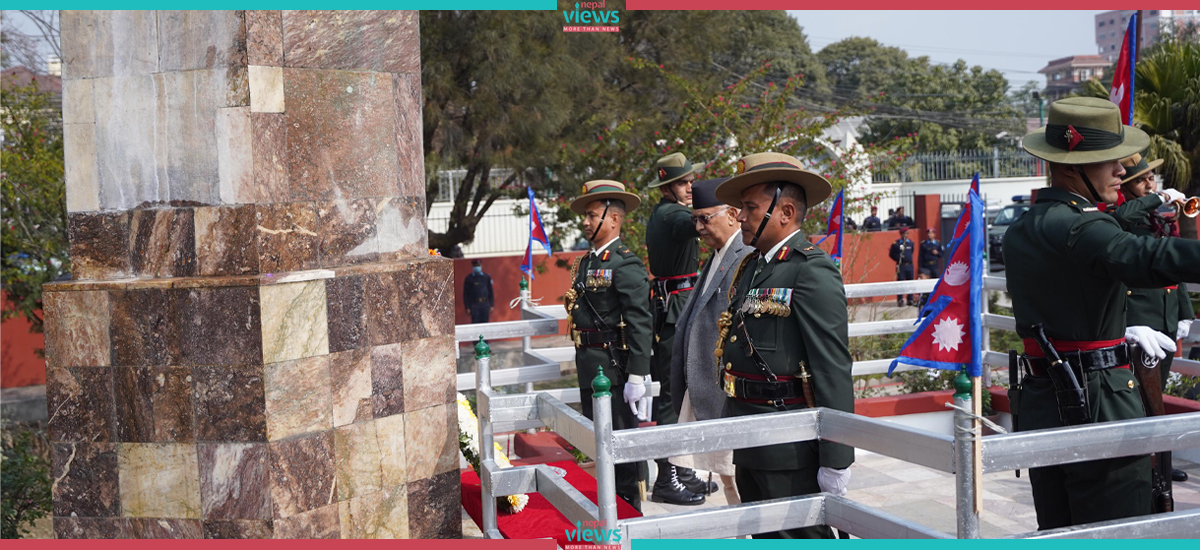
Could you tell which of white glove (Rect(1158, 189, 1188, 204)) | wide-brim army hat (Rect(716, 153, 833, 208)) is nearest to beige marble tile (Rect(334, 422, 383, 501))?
wide-brim army hat (Rect(716, 153, 833, 208))

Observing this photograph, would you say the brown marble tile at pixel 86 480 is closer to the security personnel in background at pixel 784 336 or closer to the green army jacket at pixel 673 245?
the security personnel in background at pixel 784 336

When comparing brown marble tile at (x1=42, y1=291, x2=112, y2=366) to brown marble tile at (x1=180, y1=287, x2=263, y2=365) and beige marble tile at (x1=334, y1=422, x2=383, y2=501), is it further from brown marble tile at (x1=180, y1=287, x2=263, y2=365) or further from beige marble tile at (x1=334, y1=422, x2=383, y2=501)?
beige marble tile at (x1=334, y1=422, x2=383, y2=501)

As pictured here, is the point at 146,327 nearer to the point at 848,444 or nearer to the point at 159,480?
the point at 159,480

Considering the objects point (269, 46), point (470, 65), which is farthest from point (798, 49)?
point (269, 46)

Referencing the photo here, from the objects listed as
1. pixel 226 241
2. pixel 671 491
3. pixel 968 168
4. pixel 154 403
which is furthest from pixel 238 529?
pixel 968 168

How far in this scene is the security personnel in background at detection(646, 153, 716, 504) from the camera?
663 cm

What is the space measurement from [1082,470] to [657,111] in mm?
14887

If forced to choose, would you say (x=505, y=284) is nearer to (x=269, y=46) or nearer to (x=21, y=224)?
(x=21, y=224)

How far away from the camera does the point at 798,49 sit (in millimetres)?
58969

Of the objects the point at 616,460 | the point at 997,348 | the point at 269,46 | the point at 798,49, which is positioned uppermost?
the point at 798,49

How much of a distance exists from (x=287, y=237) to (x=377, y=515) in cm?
129

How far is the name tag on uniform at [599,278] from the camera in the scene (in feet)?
21.0

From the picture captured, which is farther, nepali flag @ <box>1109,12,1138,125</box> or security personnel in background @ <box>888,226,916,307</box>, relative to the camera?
security personnel in background @ <box>888,226,916,307</box>

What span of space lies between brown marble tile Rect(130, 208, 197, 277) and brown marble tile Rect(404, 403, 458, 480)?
1176mm
